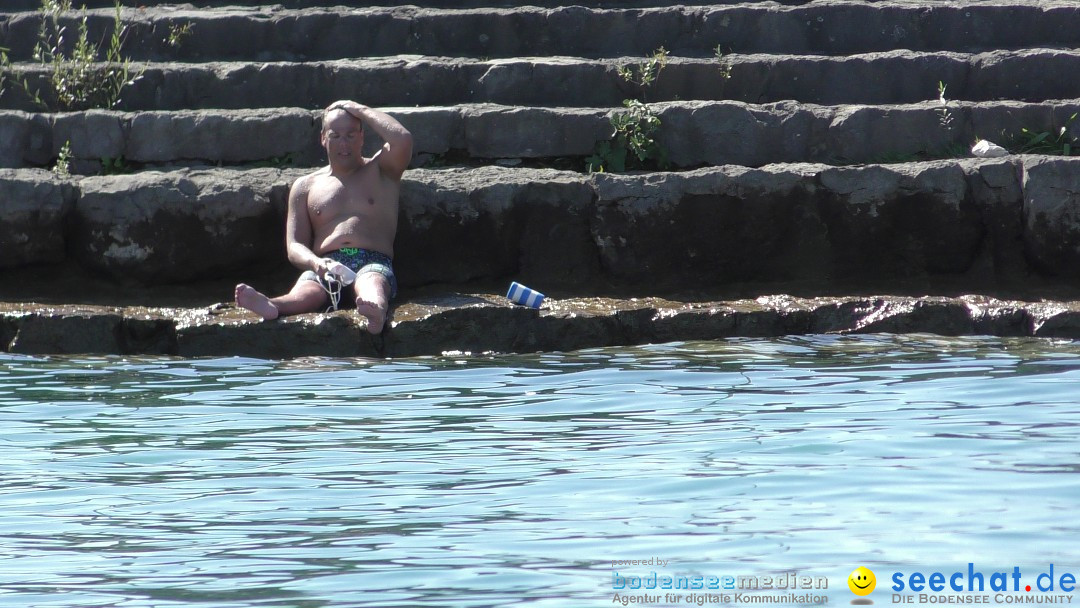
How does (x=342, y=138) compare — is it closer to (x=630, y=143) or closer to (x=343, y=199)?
(x=343, y=199)

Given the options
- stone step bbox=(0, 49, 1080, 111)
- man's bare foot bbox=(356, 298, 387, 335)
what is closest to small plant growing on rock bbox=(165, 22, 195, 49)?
stone step bbox=(0, 49, 1080, 111)

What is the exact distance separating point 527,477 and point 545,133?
367 centimetres

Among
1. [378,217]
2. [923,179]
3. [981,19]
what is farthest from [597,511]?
[981,19]

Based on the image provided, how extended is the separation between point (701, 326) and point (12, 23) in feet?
16.4

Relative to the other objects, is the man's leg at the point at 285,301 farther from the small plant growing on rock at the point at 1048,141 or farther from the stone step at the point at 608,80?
the small plant growing on rock at the point at 1048,141

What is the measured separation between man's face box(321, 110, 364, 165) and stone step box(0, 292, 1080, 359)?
0.91 meters

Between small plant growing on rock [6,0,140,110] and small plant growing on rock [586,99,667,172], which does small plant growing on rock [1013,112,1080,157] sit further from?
small plant growing on rock [6,0,140,110]

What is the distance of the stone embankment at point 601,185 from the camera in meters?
5.57

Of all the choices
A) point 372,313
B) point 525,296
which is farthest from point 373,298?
point 525,296

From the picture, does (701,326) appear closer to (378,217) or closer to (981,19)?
(378,217)

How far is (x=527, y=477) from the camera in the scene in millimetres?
3230

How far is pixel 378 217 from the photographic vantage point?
19.6ft

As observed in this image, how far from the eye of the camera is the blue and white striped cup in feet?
18.2

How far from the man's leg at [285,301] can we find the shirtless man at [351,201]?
11 centimetres
